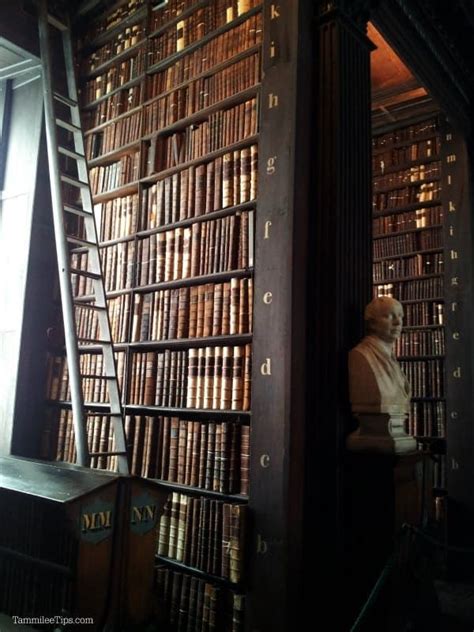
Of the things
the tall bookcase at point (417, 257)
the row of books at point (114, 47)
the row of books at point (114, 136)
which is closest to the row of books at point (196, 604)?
the tall bookcase at point (417, 257)

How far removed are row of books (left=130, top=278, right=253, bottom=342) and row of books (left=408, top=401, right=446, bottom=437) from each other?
6.78 ft

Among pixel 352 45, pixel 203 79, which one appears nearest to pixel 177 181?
pixel 203 79

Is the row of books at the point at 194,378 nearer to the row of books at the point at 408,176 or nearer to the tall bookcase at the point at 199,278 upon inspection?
the tall bookcase at the point at 199,278

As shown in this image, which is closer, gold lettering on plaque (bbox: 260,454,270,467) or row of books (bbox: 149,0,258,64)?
gold lettering on plaque (bbox: 260,454,270,467)

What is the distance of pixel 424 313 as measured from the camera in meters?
4.09

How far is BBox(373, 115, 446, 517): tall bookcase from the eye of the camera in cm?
393

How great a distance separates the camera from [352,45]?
251 centimetres

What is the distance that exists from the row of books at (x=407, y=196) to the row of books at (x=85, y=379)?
2624mm

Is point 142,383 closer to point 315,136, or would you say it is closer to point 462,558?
point 315,136

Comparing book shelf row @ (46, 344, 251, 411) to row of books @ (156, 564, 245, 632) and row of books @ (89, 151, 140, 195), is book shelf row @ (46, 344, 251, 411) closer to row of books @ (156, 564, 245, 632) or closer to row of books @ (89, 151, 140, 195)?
row of books @ (156, 564, 245, 632)

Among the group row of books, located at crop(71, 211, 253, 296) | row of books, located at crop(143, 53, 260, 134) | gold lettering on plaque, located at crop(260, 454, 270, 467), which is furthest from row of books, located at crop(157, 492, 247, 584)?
row of books, located at crop(143, 53, 260, 134)

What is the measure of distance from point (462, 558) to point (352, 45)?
333 cm

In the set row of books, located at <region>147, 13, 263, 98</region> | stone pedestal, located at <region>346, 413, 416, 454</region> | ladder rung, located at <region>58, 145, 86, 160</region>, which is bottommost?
stone pedestal, located at <region>346, 413, 416, 454</region>

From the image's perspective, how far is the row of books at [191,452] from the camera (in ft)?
8.01
